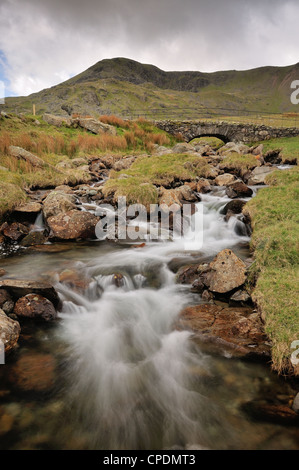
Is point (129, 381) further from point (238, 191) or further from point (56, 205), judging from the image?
point (238, 191)

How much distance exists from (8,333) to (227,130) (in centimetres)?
3027

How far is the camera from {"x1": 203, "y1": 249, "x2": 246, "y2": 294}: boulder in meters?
5.01

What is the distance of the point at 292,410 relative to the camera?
287cm

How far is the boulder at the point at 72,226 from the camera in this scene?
8.45 metres

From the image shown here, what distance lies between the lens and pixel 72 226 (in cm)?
859

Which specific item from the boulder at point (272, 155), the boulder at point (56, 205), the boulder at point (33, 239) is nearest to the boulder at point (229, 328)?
the boulder at point (33, 239)

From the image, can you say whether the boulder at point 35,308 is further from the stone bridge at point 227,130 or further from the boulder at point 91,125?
the stone bridge at point 227,130

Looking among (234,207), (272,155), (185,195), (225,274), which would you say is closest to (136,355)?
(225,274)

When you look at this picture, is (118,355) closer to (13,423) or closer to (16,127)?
(13,423)

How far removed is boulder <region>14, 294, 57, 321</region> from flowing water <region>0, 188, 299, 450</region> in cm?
26

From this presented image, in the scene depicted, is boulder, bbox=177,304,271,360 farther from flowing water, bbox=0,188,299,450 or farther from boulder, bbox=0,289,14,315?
boulder, bbox=0,289,14,315

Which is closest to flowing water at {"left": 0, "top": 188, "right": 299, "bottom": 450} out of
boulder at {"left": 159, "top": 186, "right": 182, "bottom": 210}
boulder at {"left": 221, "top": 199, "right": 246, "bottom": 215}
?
boulder at {"left": 159, "top": 186, "right": 182, "bottom": 210}
